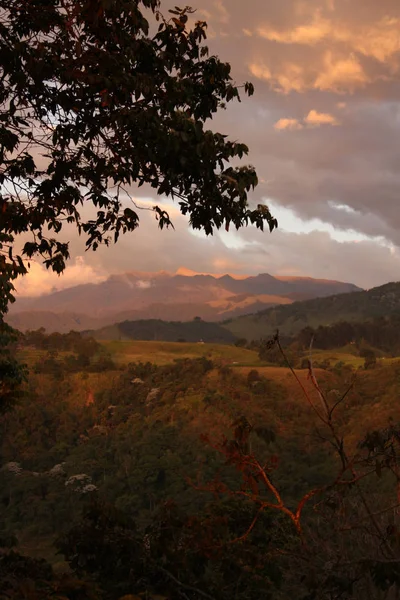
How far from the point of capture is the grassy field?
94000 millimetres

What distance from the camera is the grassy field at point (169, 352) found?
308 feet

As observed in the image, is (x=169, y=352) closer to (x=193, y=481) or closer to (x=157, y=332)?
(x=193, y=481)

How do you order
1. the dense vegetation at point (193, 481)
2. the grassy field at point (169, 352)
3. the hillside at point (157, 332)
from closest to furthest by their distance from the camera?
the dense vegetation at point (193, 481) < the grassy field at point (169, 352) < the hillside at point (157, 332)

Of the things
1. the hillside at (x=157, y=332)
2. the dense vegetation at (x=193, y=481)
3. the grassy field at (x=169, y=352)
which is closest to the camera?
the dense vegetation at (x=193, y=481)

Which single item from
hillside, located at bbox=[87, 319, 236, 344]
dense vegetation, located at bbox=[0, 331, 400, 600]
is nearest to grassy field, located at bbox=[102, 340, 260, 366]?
dense vegetation, located at bbox=[0, 331, 400, 600]

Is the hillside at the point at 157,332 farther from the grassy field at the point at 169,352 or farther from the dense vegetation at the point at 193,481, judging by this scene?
the dense vegetation at the point at 193,481

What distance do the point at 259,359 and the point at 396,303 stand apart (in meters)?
121

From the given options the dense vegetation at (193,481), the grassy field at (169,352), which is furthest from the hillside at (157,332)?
the dense vegetation at (193,481)

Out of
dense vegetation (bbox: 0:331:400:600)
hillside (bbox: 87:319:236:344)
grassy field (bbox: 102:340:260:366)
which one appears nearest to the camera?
dense vegetation (bbox: 0:331:400:600)

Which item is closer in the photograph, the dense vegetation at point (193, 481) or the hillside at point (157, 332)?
the dense vegetation at point (193, 481)

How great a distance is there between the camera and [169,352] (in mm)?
107000

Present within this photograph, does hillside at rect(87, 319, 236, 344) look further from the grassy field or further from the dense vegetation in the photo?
the dense vegetation

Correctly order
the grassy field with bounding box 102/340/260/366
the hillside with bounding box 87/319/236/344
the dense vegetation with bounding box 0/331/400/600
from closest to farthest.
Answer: the dense vegetation with bounding box 0/331/400/600
the grassy field with bounding box 102/340/260/366
the hillside with bounding box 87/319/236/344

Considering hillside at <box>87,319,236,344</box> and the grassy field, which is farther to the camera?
hillside at <box>87,319,236,344</box>
